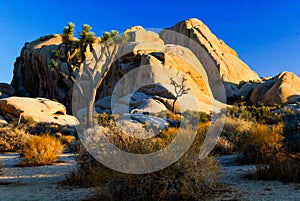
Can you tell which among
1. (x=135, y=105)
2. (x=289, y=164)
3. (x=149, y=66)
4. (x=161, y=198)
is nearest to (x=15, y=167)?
(x=161, y=198)

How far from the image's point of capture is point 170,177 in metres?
5.14

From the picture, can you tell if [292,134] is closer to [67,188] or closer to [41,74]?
[67,188]

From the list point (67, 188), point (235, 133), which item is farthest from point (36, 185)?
point (235, 133)

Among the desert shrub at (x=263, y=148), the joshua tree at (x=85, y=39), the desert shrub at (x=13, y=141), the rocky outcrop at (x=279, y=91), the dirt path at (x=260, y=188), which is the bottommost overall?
the dirt path at (x=260, y=188)

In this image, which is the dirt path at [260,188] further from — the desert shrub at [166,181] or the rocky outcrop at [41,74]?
the rocky outcrop at [41,74]

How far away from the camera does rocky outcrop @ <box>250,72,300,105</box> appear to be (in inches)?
1585

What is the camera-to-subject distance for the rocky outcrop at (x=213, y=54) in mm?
48666

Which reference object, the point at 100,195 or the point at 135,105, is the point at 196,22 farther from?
the point at 100,195

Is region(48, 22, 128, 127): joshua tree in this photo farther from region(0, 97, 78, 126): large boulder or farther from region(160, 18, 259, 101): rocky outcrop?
region(160, 18, 259, 101): rocky outcrop

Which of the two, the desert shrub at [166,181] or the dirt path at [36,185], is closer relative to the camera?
the desert shrub at [166,181]

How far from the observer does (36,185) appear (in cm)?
751

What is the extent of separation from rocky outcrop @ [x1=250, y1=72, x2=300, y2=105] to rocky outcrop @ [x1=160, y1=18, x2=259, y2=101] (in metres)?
4.31

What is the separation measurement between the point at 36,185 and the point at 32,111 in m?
24.6

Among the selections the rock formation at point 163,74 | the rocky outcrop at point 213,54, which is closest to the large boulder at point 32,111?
the rock formation at point 163,74
